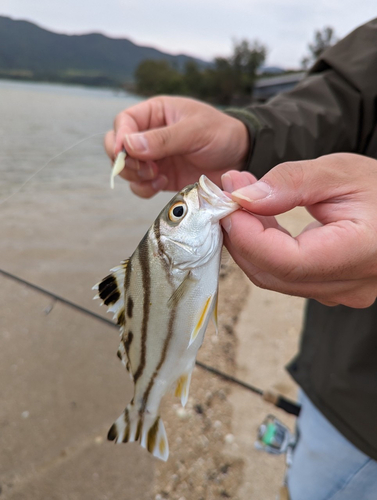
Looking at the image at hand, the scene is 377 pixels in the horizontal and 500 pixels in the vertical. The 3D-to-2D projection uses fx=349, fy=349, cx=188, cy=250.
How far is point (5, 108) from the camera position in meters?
17.7

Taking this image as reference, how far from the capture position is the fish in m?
1.13

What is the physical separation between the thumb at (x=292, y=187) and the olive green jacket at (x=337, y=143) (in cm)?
95

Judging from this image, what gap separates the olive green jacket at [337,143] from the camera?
185 centimetres

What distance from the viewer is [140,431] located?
1293 mm

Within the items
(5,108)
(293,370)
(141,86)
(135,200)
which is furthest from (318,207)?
(141,86)

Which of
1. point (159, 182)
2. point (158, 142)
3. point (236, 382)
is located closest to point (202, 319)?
point (158, 142)

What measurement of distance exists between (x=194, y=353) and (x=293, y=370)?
4.90 ft

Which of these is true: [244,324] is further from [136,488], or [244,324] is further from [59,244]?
[59,244]

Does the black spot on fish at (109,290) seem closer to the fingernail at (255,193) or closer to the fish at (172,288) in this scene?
the fish at (172,288)

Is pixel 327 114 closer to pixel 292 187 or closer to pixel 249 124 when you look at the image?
pixel 249 124

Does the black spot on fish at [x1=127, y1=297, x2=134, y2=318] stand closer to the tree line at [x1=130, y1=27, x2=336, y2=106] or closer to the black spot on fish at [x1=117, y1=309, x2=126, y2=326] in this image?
the black spot on fish at [x1=117, y1=309, x2=126, y2=326]

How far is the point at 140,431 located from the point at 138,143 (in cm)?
137

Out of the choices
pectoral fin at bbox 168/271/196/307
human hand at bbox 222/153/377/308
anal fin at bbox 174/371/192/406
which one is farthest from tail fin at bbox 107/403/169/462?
human hand at bbox 222/153/377/308

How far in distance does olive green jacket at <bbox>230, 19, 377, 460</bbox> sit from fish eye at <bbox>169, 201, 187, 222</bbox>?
1.02 m
